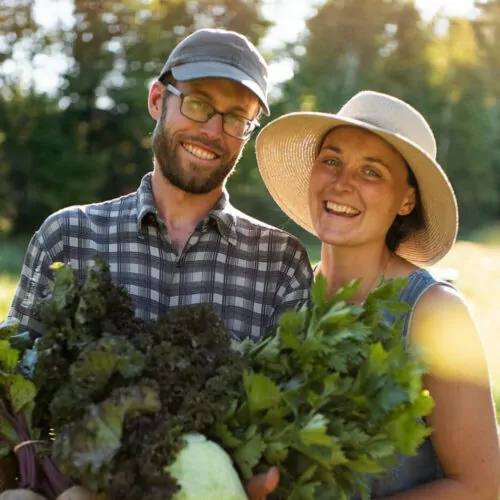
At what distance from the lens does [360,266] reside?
11.1 ft

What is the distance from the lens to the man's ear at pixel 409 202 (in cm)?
339

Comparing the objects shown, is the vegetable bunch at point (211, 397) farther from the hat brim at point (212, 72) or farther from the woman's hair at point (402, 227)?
the hat brim at point (212, 72)

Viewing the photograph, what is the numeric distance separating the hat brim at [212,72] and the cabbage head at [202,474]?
1655mm

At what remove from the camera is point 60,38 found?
27672 mm

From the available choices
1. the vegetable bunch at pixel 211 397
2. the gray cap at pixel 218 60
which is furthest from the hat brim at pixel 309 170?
the vegetable bunch at pixel 211 397

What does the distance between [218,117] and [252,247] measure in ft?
1.90

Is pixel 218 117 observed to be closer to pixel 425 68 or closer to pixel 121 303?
pixel 121 303

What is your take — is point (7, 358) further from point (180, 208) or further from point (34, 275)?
point (180, 208)

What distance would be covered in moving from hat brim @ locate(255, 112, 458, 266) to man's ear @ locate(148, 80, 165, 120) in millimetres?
479

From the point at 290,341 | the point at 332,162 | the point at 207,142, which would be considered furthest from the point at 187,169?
the point at 290,341

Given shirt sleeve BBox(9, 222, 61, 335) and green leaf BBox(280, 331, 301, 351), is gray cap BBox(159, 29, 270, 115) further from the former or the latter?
green leaf BBox(280, 331, 301, 351)

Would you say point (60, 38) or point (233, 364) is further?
→ point (60, 38)

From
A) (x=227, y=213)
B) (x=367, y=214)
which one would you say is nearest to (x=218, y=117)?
(x=227, y=213)

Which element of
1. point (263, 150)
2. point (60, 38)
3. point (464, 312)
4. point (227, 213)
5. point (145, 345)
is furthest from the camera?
point (60, 38)
